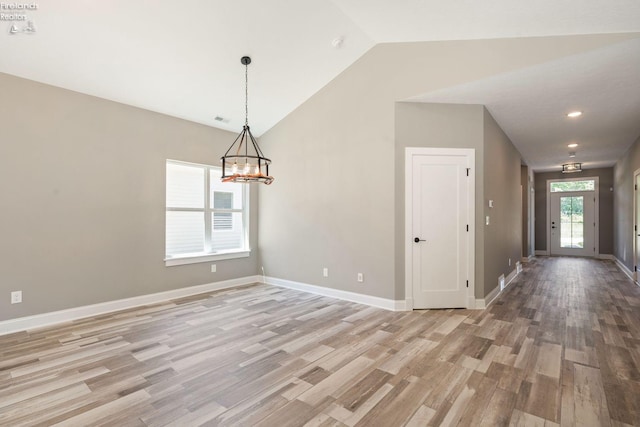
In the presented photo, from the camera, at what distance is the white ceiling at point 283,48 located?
3029mm

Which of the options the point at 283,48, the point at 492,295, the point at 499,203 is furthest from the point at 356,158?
the point at 492,295

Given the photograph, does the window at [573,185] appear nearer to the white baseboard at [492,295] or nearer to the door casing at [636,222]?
the door casing at [636,222]

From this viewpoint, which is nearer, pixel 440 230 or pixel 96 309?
pixel 96 309

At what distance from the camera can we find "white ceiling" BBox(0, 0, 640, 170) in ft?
9.94

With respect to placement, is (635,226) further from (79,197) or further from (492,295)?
(79,197)

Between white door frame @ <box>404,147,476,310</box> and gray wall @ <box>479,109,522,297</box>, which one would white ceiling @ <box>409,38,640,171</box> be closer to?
gray wall @ <box>479,109,522,297</box>

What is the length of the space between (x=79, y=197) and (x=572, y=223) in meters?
12.9

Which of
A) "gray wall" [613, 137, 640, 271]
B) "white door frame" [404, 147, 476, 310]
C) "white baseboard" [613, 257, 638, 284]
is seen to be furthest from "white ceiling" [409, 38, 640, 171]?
"white baseboard" [613, 257, 638, 284]

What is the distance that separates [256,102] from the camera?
5.12 meters

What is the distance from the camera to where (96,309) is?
4199mm

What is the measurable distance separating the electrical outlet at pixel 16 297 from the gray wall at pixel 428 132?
181 inches

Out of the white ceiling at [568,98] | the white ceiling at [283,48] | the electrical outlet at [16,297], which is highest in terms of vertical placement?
the white ceiling at [283,48]

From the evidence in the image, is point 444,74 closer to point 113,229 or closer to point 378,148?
point 378,148

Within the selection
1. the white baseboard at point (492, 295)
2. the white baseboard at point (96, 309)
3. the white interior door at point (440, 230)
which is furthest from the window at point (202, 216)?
the white baseboard at point (492, 295)
